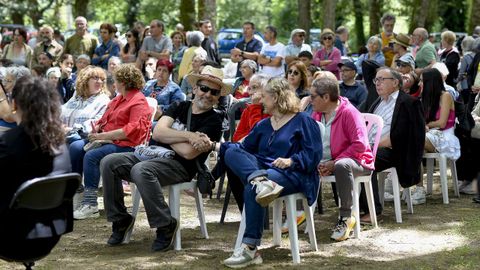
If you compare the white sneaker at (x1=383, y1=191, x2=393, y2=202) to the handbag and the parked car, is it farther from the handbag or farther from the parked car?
the parked car

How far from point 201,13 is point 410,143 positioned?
1223 centimetres

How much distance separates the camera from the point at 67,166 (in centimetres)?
541

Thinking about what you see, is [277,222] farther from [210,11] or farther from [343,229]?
[210,11]

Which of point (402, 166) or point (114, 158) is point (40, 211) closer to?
point (114, 158)

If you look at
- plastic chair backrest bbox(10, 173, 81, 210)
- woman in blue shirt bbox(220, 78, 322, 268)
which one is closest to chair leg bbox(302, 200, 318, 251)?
woman in blue shirt bbox(220, 78, 322, 268)

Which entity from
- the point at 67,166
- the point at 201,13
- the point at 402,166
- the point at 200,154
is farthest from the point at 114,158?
the point at 201,13

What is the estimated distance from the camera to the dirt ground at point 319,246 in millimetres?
6824

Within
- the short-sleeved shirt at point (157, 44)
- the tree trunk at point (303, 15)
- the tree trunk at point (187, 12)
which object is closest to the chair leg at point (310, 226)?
the short-sleeved shirt at point (157, 44)

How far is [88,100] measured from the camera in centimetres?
954

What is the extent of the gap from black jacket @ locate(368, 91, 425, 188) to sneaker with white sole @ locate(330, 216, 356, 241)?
3.55 ft

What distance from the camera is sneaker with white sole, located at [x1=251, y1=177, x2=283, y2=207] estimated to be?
6.52 m

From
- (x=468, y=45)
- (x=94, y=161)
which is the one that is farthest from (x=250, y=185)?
(x=468, y=45)

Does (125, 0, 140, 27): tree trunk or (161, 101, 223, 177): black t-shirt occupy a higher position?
(125, 0, 140, 27): tree trunk

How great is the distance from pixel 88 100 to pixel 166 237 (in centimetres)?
273
